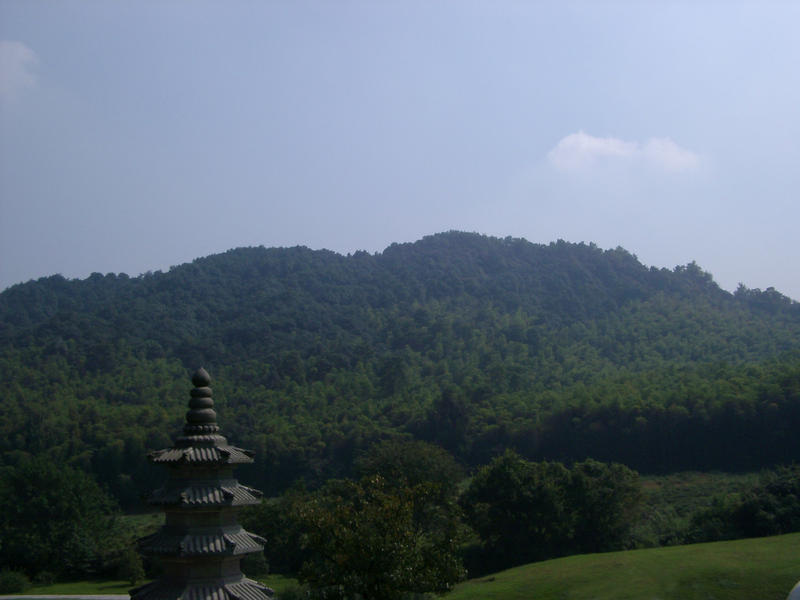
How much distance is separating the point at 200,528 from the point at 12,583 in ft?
117

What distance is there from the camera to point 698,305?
143500 mm

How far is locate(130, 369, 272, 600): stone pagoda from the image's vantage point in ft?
47.2

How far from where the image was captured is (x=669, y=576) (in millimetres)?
30922

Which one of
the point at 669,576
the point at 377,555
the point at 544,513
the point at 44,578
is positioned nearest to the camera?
the point at 377,555

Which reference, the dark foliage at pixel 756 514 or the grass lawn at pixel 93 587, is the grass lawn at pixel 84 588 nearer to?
the grass lawn at pixel 93 587

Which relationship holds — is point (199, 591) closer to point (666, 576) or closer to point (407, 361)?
point (666, 576)

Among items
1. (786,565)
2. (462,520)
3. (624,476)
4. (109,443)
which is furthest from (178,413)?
(786,565)

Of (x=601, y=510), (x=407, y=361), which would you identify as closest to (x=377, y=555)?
Answer: (x=601, y=510)

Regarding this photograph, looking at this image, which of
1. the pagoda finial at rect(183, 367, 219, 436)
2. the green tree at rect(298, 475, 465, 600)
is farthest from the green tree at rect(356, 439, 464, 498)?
the pagoda finial at rect(183, 367, 219, 436)

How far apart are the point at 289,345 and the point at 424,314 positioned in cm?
2446

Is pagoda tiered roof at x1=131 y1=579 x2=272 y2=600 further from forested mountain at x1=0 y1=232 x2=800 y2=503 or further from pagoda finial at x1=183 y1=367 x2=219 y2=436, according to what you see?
forested mountain at x1=0 y1=232 x2=800 y2=503

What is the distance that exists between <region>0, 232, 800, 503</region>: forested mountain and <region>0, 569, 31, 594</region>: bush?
28.4 m

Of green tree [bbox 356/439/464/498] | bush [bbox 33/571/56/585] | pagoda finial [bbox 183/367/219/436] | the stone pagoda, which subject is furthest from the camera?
green tree [bbox 356/439/464/498]

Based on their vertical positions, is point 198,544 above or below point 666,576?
above
